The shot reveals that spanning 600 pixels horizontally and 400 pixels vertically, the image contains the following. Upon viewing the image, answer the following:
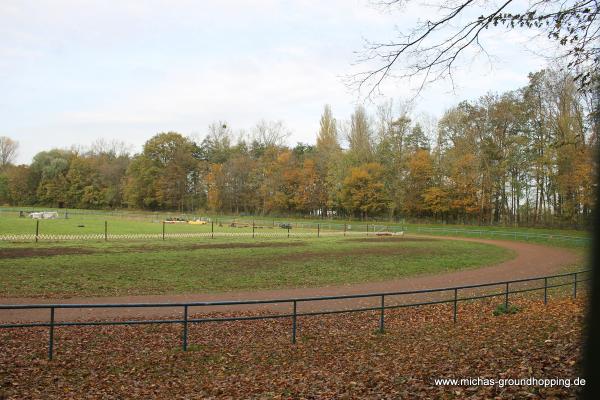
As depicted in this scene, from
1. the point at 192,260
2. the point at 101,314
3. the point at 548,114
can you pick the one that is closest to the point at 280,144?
the point at 548,114

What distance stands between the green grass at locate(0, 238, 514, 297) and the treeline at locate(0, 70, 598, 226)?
1147 cm

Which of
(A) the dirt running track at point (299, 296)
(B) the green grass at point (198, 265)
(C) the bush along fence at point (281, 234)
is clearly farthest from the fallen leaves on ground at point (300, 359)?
(C) the bush along fence at point (281, 234)

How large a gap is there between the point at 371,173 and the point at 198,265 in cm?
5249

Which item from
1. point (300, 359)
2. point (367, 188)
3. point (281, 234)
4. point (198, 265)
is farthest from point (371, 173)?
point (300, 359)

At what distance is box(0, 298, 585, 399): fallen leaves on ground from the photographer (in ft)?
22.0

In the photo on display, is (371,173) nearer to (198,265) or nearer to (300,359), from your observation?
(198,265)

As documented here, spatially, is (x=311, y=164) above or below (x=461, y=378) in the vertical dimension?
above

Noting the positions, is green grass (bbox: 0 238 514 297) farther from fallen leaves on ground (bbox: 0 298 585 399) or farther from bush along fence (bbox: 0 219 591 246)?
fallen leaves on ground (bbox: 0 298 585 399)

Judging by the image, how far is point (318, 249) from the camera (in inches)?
1296

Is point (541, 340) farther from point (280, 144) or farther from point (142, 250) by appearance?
point (280, 144)

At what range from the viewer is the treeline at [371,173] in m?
52.4

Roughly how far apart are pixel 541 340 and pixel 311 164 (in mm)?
78113

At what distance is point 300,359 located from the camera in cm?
937

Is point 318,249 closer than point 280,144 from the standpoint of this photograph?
Yes
